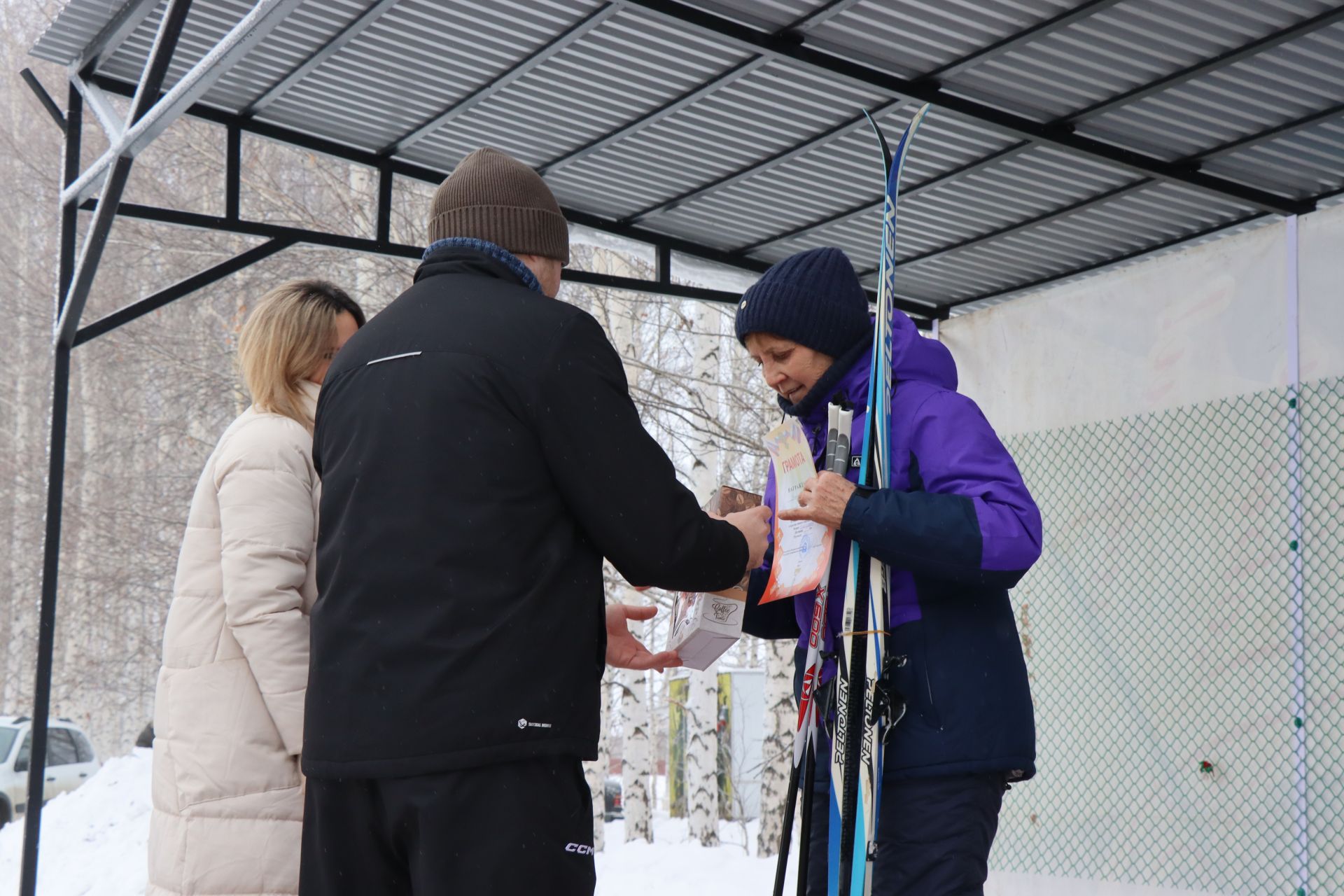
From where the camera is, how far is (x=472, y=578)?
2.20m

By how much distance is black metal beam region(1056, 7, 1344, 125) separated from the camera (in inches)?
201

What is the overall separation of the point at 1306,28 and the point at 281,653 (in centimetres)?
444

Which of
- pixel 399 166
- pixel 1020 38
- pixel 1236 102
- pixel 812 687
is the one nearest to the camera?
pixel 812 687

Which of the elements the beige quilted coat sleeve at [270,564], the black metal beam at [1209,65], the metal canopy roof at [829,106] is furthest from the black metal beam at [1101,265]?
the beige quilted coat sleeve at [270,564]

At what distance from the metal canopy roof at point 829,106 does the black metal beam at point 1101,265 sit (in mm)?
25

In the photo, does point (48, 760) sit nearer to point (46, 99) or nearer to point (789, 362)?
point (46, 99)

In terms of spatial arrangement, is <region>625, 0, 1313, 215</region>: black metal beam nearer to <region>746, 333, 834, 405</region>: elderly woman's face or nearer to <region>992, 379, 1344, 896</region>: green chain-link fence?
<region>992, 379, 1344, 896</region>: green chain-link fence

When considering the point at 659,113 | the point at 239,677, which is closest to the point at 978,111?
the point at 659,113

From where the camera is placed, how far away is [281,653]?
2990mm

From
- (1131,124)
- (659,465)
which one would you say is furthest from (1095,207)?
(659,465)

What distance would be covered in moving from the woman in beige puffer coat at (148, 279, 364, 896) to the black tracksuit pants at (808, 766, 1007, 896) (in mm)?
1305

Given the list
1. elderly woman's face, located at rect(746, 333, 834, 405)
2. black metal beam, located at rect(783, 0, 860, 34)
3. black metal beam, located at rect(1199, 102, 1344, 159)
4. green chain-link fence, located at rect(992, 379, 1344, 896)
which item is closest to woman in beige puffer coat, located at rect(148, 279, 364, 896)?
elderly woman's face, located at rect(746, 333, 834, 405)

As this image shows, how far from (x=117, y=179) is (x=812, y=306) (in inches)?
176

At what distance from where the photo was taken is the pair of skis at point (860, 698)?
263 cm
